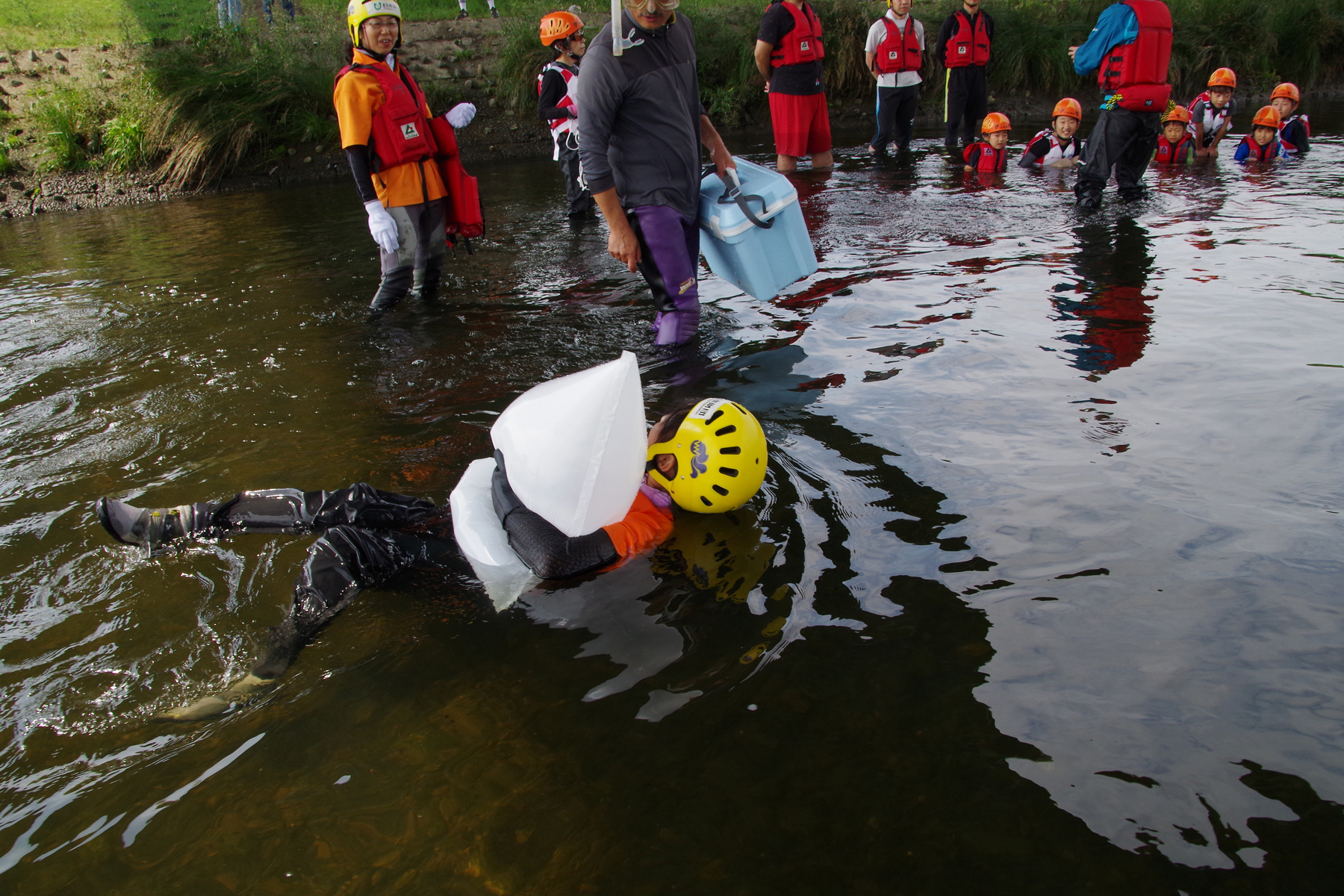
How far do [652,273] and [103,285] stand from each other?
6.49m

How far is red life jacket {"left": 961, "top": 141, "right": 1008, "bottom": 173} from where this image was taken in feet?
37.1

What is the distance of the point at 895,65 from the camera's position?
39.0 feet

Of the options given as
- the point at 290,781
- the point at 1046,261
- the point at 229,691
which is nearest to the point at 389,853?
the point at 290,781

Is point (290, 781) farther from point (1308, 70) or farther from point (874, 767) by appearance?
point (1308, 70)

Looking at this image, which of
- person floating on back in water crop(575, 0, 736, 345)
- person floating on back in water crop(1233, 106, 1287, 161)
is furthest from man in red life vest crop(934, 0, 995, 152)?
person floating on back in water crop(575, 0, 736, 345)

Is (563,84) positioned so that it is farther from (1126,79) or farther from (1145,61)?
(1145,61)

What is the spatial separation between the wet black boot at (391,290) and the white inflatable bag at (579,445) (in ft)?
13.8

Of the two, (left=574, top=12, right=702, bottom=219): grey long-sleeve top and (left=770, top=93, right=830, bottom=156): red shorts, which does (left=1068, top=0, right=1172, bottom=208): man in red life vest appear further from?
(left=574, top=12, right=702, bottom=219): grey long-sleeve top

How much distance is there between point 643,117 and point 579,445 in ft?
8.62

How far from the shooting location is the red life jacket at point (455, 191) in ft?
21.4

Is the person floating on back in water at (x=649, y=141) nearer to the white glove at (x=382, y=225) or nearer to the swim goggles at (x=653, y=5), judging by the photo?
the swim goggles at (x=653, y=5)

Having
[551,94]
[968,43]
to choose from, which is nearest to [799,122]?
[551,94]

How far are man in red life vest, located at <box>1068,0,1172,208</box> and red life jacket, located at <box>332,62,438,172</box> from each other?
6.33m

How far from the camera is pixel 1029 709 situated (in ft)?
8.44
